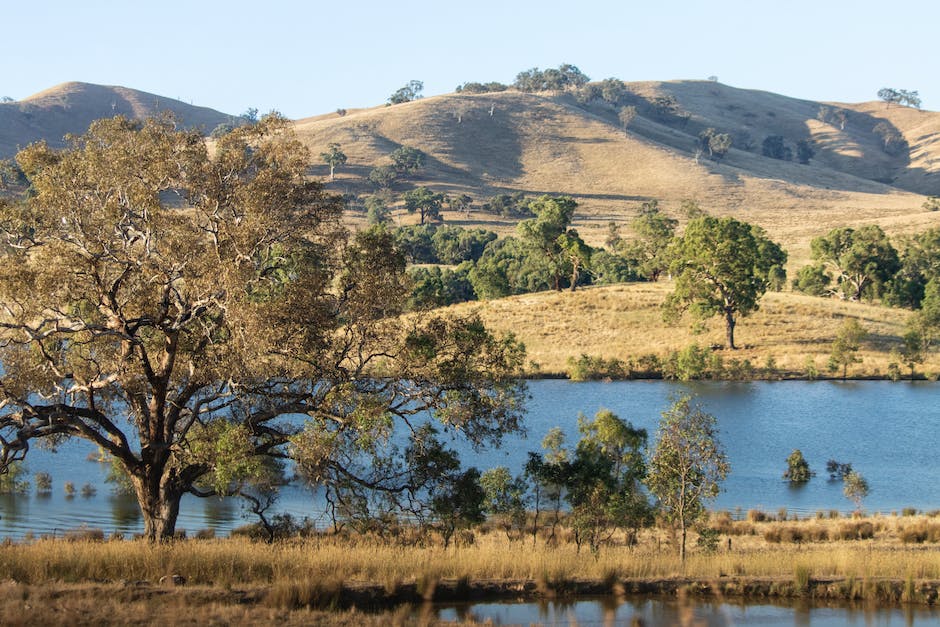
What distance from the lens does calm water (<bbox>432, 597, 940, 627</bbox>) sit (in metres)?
20.5

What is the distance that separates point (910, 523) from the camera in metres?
33.0

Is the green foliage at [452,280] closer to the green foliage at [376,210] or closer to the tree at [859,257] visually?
the tree at [859,257]

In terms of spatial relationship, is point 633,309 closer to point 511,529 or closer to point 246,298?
point 511,529

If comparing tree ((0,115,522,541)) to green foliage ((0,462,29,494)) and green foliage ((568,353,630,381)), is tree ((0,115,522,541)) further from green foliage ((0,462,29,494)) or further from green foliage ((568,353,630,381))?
green foliage ((568,353,630,381))

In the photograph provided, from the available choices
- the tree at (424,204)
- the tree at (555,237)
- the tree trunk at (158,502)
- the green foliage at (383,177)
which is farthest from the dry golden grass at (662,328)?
the green foliage at (383,177)

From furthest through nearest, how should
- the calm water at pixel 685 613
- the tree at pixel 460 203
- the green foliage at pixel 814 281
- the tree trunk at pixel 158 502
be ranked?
the tree at pixel 460 203, the green foliage at pixel 814 281, the tree trunk at pixel 158 502, the calm water at pixel 685 613

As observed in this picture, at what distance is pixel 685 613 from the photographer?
69.8 ft

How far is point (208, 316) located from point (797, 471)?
1260 inches

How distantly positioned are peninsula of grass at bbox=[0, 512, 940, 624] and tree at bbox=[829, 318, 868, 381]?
5945cm

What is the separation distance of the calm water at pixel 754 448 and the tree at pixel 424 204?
86394mm

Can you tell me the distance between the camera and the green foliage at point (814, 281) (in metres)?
108

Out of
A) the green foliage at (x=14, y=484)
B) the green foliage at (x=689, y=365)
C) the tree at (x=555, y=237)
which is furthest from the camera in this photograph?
the tree at (x=555, y=237)

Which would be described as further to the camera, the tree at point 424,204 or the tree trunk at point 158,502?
the tree at point 424,204

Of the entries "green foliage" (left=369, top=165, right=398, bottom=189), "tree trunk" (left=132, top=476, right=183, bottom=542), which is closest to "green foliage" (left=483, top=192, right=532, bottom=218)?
"green foliage" (left=369, top=165, right=398, bottom=189)
